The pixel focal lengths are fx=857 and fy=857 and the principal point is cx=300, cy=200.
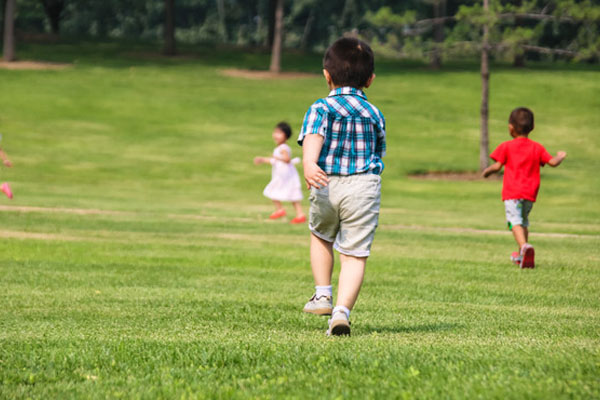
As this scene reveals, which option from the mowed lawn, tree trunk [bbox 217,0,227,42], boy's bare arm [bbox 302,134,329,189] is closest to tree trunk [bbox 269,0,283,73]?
the mowed lawn

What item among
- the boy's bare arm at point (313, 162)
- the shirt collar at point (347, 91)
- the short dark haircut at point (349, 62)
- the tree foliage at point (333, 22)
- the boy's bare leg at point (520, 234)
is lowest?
the boy's bare leg at point (520, 234)

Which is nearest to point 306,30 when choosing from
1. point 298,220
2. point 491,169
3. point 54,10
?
point 54,10

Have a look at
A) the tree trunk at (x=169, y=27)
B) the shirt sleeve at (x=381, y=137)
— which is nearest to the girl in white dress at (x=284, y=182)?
the shirt sleeve at (x=381, y=137)

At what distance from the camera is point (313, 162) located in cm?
608

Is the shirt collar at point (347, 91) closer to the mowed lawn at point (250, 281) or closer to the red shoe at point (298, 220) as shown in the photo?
the mowed lawn at point (250, 281)

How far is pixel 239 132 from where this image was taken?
37.3 meters

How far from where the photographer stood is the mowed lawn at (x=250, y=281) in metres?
4.53

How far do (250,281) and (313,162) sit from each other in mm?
3848

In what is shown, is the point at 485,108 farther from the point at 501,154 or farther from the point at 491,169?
the point at 491,169

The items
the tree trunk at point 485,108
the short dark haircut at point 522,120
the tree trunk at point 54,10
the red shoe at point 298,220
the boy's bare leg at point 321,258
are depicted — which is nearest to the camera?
the boy's bare leg at point 321,258

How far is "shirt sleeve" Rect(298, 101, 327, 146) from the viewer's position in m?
6.14

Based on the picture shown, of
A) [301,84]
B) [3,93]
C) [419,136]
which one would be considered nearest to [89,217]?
[419,136]

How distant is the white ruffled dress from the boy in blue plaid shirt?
1151cm

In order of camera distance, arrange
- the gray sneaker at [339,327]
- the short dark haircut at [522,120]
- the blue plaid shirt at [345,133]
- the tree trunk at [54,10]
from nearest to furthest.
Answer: the gray sneaker at [339,327] → the blue plaid shirt at [345,133] → the short dark haircut at [522,120] → the tree trunk at [54,10]
